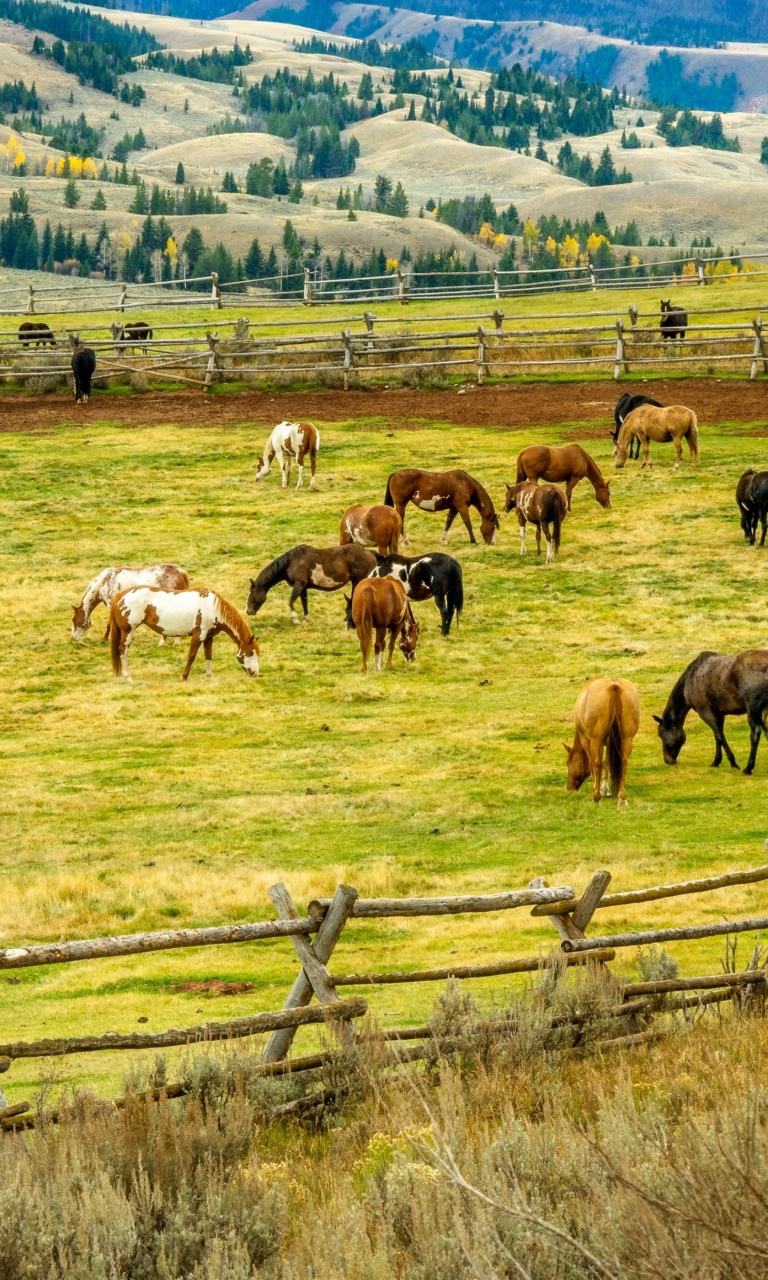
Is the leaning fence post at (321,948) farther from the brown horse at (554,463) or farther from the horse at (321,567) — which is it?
the brown horse at (554,463)

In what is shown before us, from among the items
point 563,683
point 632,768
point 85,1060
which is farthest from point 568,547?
point 85,1060

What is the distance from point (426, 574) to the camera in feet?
73.2

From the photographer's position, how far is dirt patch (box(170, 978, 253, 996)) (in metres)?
10.9

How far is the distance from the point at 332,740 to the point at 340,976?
11156 mm

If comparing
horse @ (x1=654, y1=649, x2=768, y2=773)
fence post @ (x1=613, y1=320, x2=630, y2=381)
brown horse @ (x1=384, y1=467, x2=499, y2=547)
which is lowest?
horse @ (x1=654, y1=649, x2=768, y2=773)

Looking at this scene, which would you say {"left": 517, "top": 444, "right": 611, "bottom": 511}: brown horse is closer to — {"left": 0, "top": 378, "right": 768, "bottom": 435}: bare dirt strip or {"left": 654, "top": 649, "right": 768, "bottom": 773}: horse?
{"left": 0, "top": 378, "right": 768, "bottom": 435}: bare dirt strip

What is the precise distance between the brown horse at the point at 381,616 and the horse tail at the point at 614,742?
19.1 feet

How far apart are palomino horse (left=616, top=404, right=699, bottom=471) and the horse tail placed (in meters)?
15.8

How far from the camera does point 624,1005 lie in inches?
314

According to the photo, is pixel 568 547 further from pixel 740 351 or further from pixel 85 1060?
pixel 85 1060

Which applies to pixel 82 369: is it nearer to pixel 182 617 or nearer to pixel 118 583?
pixel 118 583

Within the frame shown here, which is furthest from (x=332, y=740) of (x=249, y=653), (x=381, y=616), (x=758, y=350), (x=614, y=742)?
(x=758, y=350)

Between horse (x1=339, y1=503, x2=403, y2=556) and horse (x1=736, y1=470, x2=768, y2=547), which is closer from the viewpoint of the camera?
horse (x1=736, y1=470, x2=768, y2=547)

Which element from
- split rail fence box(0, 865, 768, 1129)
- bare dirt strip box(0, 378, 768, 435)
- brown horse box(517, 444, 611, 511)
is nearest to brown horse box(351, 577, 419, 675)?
brown horse box(517, 444, 611, 511)
